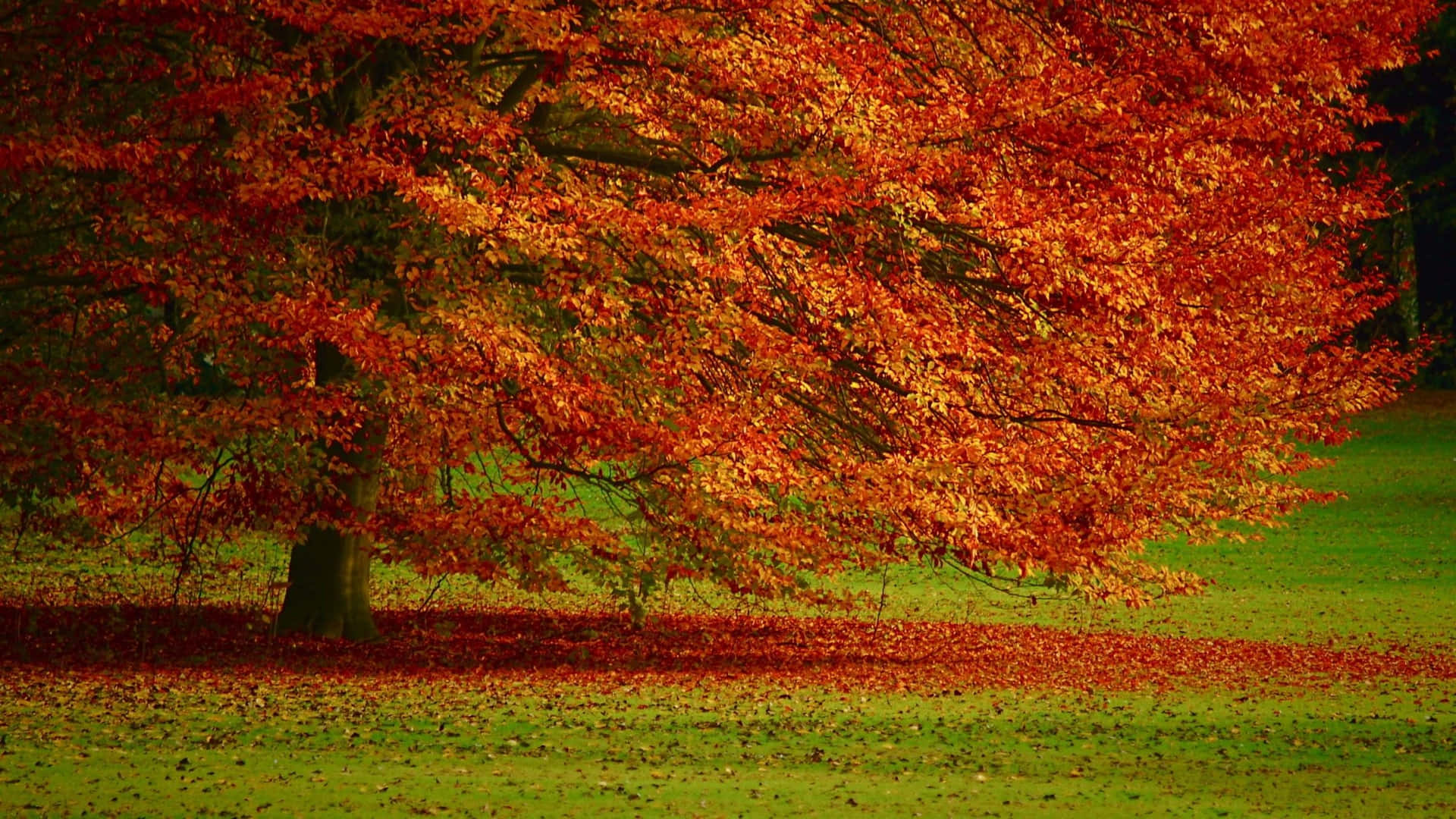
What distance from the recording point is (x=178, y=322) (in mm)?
14445

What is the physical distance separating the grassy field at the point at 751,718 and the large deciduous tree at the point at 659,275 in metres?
1.07

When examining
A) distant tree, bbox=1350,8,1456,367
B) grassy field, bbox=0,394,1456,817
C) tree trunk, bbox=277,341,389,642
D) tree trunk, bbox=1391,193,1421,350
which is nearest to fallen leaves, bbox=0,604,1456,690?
grassy field, bbox=0,394,1456,817

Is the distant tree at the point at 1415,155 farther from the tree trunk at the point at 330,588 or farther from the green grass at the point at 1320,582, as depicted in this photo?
the tree trunk at the point at 330,588

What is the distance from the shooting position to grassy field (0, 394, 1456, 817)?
353 inches

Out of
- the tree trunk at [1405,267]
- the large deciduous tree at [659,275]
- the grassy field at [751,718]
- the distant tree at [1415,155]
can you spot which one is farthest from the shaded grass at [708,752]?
the distant tree at [1415,155]

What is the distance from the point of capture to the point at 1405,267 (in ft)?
138

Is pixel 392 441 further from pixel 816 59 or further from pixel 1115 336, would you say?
pixel 1115 336

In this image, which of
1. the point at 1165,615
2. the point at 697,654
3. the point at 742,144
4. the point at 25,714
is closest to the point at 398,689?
the point at 25,714

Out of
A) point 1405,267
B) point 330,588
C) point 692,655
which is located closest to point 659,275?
point 692,655

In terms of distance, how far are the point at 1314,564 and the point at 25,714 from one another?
19211mm

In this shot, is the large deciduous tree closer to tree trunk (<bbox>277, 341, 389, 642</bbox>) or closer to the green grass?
tree trunk (<bbox>277, 341, 389, 642</bbox>)

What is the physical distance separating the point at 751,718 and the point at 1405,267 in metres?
34.7

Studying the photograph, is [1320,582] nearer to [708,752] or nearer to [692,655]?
[692,655]

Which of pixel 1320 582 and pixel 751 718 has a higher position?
pixel 1320 582
